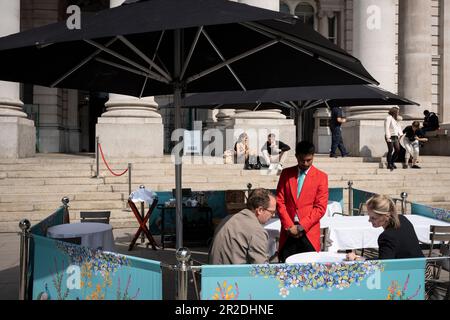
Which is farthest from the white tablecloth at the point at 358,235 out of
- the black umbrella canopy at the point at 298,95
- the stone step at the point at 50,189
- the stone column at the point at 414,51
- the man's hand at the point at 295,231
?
the stone column at the point at 414,51

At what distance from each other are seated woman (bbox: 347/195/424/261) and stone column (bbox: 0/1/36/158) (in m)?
12.6

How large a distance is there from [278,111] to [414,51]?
852 centimetres

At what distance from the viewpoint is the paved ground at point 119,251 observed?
561 cm

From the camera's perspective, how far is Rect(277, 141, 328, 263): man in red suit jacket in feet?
16.4

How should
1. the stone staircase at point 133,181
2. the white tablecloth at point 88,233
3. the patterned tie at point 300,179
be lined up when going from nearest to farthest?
the patterned tie at point 300,179
the white tablecloth at point 88,233
the stone staircase at point 133,181

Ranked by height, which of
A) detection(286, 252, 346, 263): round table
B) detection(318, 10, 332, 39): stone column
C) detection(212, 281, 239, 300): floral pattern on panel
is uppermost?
detection(318, 10, 332, 39): stone column

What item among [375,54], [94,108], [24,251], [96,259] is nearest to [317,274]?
[96,259]

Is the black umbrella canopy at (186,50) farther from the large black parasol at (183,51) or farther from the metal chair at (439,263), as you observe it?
the metal chair at (439,263)

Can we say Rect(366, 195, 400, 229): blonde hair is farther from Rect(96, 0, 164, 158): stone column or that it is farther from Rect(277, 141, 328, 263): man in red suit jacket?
Rect(96, 0, 164, 158): stone column

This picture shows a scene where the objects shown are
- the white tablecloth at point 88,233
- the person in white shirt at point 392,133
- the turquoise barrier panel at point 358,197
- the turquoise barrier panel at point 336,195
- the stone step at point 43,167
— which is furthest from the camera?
the person in white shirt at point 392,133

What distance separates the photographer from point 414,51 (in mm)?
20766

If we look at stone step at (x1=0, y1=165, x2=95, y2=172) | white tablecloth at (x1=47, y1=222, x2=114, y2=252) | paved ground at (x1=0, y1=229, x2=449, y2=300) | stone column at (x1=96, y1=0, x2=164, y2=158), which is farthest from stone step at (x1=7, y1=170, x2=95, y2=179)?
white tablecloth at (x1=47, y1=222, x2=114, y2=252)

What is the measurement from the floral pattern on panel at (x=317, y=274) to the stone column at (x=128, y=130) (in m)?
11.6
